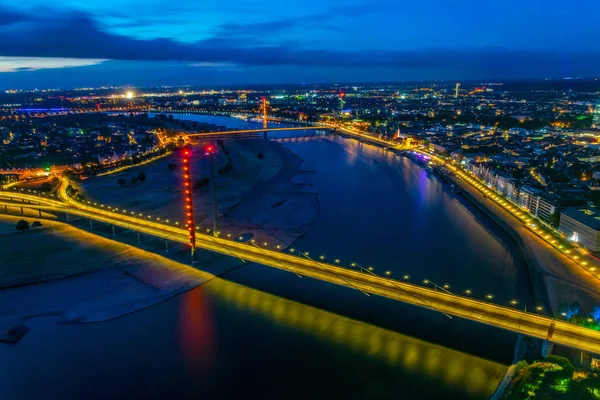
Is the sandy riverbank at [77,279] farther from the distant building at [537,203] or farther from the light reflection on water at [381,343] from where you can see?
the distant building at [537,203]

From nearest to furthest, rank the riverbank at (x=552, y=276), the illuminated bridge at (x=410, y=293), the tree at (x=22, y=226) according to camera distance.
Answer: the illuminated bridge at (x=410, y=293) < the riverbank at (x=552, y=276) < the tree at (x=22, y=226)

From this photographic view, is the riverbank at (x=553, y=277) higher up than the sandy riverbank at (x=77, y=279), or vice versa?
the riverbank at (x=553, y=277)

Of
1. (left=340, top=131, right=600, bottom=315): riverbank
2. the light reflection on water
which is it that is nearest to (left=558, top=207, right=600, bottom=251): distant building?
(left=340, top=131, right=600, bottom=315): riverbank

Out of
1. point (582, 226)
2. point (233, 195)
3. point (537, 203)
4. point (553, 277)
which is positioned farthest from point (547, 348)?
point (233, 195)

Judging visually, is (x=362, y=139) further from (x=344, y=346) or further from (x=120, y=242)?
(x=344, y=346)

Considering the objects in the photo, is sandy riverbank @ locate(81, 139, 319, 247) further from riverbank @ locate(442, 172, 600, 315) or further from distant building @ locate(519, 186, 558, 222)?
distant building @ locate(519, 186, 558, 222)

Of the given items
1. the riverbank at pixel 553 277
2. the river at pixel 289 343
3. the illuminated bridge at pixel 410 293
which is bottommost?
the river at pixel 289 343

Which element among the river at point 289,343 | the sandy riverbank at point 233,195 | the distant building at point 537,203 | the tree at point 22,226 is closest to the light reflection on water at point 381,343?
the river at point 289,343

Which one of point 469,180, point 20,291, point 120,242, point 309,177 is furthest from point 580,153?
point 20,291
